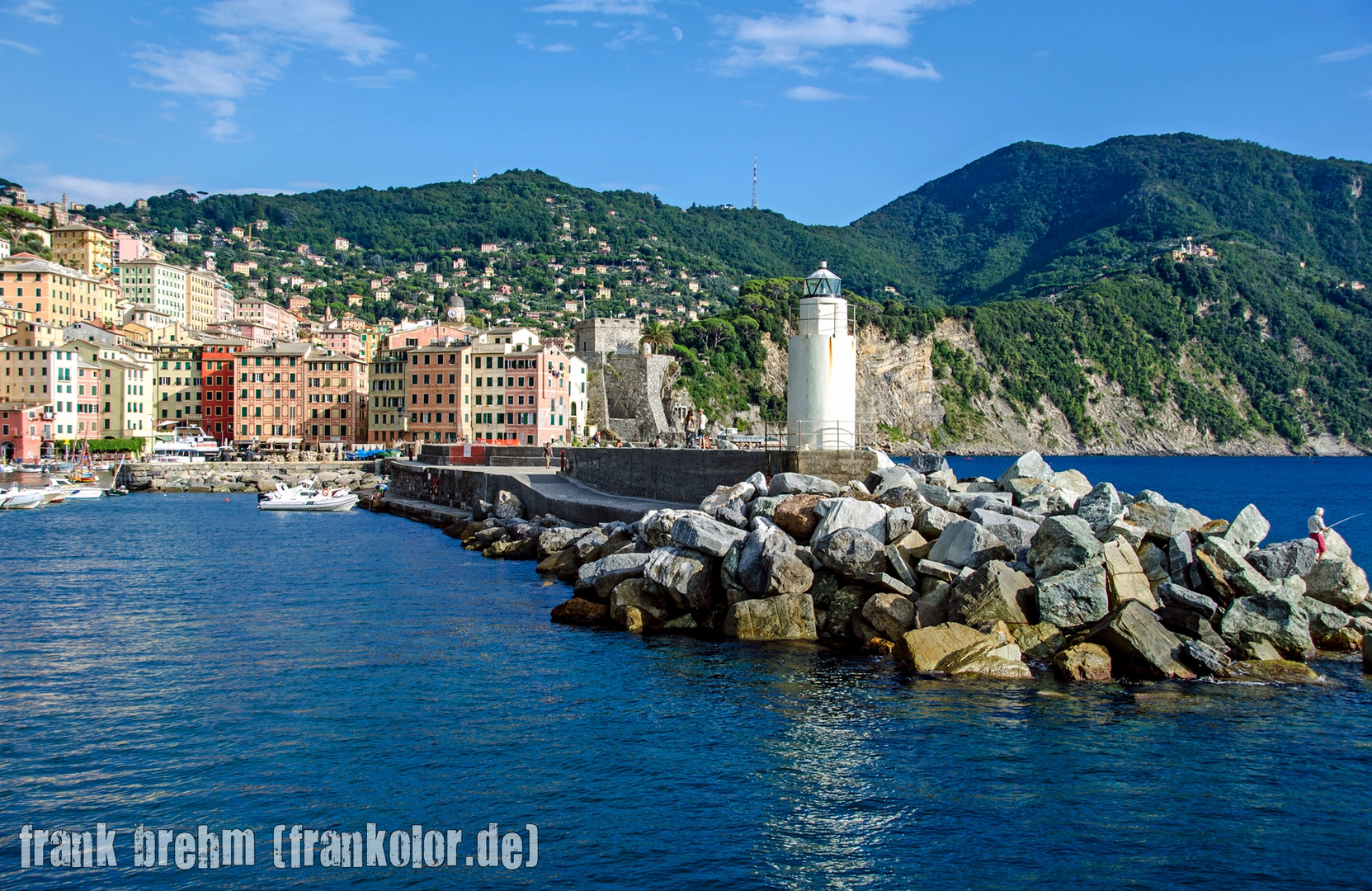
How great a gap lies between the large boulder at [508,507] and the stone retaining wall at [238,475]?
1097 inches

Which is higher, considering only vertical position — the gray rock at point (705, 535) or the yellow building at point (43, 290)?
the yellow building at point (43, 290)

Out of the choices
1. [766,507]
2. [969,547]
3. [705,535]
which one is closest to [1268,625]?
[969,547]

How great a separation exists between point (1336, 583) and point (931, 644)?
→ 7022 millimetres

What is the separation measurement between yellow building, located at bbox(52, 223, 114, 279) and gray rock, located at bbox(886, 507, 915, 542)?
133 metres

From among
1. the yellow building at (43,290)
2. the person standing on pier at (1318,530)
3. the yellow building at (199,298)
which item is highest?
the yellow building at (199,298)

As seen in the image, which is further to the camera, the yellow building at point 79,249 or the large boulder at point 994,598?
the yellow building at point 79,249

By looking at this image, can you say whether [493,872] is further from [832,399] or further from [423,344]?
[423,344]

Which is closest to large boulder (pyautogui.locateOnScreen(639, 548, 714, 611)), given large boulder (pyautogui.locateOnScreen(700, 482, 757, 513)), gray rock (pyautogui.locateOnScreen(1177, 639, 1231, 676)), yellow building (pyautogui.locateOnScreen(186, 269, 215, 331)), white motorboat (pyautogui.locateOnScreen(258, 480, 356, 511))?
large boulder (pyautogui.locateOnScreen(700, 482, 757, 513))

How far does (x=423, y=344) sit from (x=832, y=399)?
228 ft

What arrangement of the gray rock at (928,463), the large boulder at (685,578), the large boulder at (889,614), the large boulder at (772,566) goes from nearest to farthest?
the large boulder at (889,614), the large boulder at (772,566), the large boulder at (685,578), the gray rock at (928,463)

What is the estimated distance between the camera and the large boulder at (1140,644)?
1323 centimetres

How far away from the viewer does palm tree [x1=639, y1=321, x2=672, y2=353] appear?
99.9 meters

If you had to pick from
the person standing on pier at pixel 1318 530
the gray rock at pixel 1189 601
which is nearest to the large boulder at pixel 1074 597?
the gray rock at pixel 1189 601

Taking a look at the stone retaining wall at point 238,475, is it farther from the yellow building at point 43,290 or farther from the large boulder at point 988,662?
the large boulder at point 988,662
